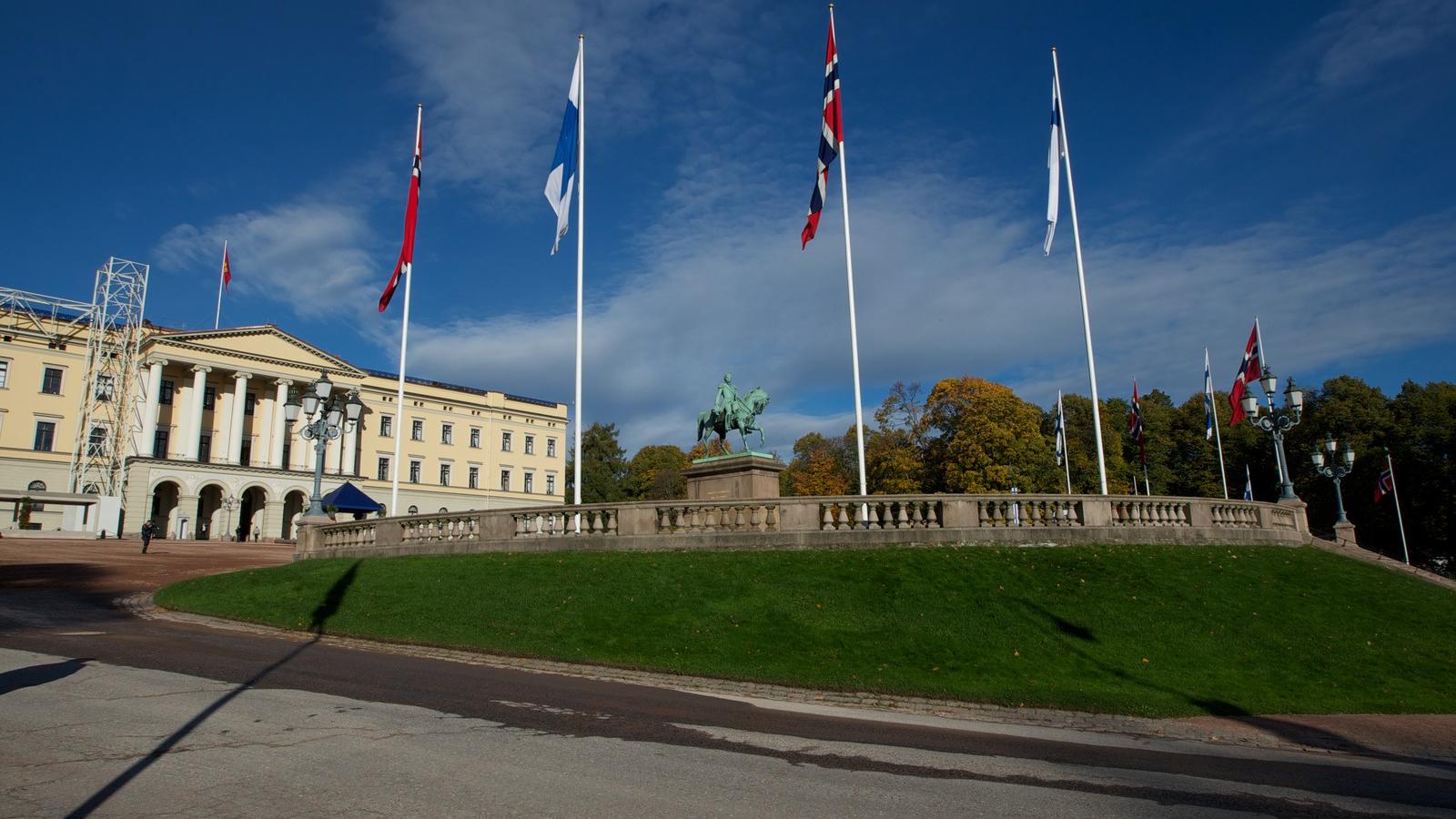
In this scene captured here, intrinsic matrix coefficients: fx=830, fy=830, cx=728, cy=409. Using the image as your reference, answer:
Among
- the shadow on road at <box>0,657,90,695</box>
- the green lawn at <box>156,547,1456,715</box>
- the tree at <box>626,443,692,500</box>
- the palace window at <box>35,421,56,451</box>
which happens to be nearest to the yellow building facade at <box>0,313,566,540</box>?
the palace window at <box>35,421,56,451</box>

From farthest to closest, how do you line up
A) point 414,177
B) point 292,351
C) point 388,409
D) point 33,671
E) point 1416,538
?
point 388,409
point 292,351
point 1416,538
point 414,177
point 33,671

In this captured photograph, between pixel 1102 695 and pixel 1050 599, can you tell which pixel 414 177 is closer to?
pixel 1050 599

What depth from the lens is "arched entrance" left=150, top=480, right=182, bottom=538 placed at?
68.6 metres

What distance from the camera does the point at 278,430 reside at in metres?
76.5

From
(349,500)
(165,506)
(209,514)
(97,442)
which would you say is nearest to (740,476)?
(349,500)

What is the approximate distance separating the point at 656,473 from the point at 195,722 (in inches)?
3690

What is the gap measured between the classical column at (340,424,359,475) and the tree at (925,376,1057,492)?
5389 cm

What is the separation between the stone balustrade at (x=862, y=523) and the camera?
21.9m

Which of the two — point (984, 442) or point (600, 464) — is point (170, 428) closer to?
point (600, 464)

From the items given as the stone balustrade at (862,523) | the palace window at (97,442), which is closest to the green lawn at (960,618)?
the stone balustrade at (862,523)

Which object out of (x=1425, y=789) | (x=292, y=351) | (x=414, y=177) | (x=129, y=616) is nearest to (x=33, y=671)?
(x=129, y=616)

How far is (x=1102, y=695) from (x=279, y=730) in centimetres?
1116

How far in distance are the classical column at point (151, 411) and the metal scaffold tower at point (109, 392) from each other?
1163 mm

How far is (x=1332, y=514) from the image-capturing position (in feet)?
224
